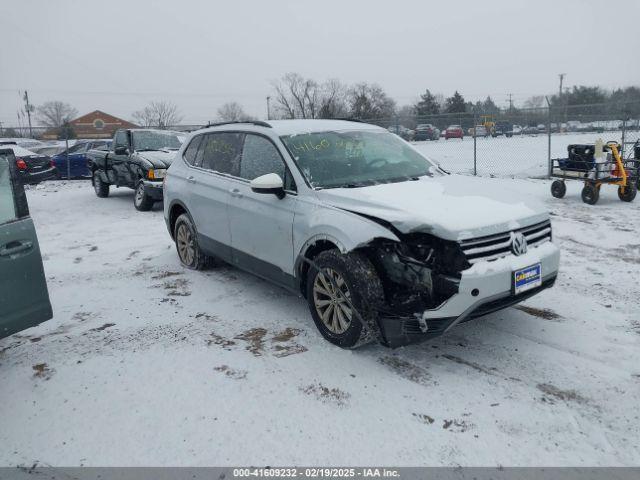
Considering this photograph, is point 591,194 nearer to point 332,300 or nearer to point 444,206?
point 444,206

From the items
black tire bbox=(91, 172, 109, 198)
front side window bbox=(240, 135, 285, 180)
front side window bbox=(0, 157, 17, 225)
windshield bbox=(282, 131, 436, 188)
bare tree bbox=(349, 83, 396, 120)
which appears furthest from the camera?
bare tree bbox=(349, 83, 396, 120)

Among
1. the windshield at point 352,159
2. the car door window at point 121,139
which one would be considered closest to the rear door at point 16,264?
the windshield at point 352,159

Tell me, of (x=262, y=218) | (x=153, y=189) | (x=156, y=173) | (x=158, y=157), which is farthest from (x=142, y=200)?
(x=262, y=218)

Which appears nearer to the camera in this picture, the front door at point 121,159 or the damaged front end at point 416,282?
the damaged front end at point 416,282

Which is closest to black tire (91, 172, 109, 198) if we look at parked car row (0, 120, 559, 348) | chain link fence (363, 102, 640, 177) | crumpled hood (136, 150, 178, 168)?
crumpled hood (136, 150, 178, 168)

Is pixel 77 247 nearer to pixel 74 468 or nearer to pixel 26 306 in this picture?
pixel 26 306

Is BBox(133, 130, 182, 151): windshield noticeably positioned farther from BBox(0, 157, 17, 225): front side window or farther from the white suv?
BBox(0, 157, 17, 225): front side window

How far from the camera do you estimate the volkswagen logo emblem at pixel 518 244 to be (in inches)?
138

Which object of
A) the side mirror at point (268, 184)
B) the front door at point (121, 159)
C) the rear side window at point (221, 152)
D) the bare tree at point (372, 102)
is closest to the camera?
the side mirror at point (268, 184)

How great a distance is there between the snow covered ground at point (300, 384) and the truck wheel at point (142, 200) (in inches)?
204

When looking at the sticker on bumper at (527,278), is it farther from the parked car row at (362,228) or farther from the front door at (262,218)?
the front door at (262,218)

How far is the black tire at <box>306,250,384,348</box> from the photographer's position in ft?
11.2

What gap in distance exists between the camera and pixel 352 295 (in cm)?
351

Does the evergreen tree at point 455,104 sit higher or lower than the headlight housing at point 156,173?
higher
